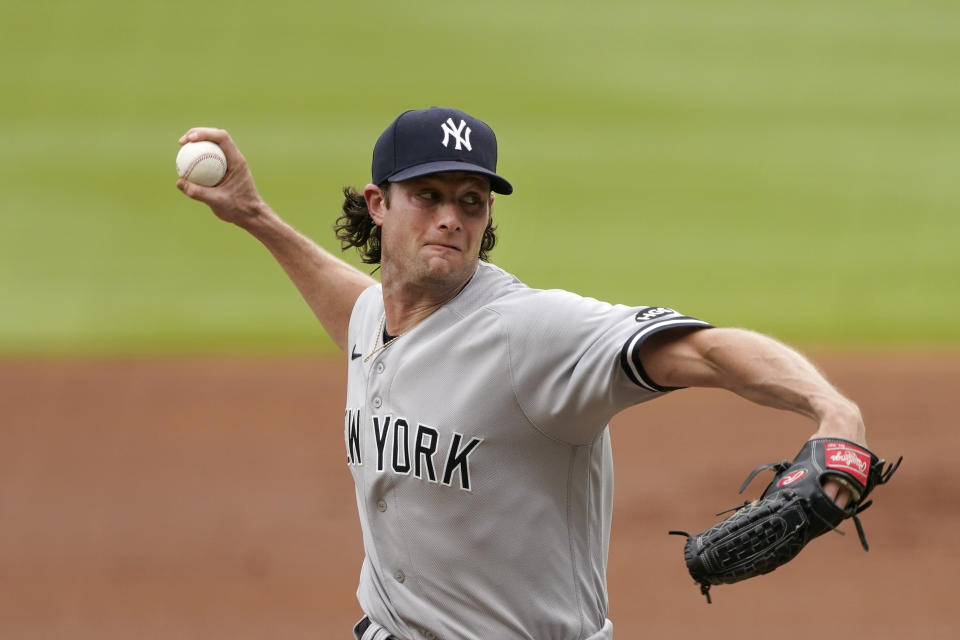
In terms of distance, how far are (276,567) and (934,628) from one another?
3513mm

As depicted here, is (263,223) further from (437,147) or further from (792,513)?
(792,513)

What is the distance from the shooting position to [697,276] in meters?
12.9

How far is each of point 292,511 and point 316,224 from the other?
6159 millimetres

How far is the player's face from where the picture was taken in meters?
2.82

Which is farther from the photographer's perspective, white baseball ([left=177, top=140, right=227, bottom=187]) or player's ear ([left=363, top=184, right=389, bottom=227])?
white baseball ([left=177, top=140, right=227, bottom=187])

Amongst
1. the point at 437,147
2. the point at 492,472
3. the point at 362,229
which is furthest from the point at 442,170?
the point at 362,229

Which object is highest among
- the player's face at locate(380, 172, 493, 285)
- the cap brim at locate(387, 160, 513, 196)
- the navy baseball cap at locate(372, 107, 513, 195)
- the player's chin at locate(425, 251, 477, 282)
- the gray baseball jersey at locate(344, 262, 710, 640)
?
the navy baseball cap at locate(372, 107, 513, 195)

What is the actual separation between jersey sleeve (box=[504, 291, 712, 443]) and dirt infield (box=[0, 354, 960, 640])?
154 inches

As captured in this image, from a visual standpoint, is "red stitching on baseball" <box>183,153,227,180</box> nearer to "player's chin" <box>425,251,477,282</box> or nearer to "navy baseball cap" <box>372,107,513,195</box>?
"navy baseball cap" <box>372,107,513,195</box>

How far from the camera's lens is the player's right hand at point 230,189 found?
3.64 metres

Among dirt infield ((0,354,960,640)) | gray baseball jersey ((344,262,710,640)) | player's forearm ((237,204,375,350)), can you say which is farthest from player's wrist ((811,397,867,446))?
dirt infield ((0,354,960,640))

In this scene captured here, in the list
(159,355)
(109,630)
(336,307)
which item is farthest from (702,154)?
(336,307)

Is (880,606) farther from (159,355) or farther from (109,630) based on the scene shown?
(159,355)

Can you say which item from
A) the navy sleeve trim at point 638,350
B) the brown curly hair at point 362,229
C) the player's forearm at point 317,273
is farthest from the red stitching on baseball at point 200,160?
the navy sleeve trim at point 638,350
